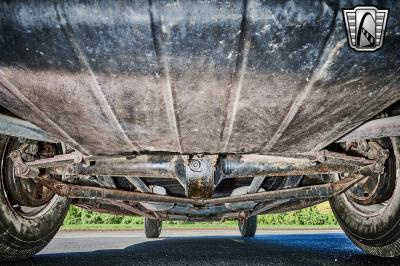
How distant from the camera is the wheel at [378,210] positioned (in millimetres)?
1918

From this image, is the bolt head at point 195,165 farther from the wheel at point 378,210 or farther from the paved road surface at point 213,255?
the wheel at point 378,210

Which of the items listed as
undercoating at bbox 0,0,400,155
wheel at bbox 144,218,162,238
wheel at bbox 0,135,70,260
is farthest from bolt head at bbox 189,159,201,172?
wheel at bbox 144,218,162,238

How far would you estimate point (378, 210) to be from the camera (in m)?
2.10

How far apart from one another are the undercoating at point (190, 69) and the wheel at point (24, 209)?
950mm

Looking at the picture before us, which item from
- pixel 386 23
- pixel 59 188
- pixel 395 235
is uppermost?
pixel 386 23

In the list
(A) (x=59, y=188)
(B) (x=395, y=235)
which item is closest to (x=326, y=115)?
(B) (x=395, y=235)

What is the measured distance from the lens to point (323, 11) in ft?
2.24

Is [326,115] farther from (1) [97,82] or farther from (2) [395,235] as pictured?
(2) [395,235]

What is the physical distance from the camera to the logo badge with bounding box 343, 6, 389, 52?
674mm

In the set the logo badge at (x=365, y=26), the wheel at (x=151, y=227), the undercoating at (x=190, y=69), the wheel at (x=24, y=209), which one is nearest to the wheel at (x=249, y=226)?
the wheel at (x=151, y=227)

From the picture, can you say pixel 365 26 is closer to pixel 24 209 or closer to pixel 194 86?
pixel 194 86

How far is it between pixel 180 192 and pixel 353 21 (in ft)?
7.52

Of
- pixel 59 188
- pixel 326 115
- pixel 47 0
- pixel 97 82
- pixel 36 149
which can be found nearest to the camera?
pixel 47 0

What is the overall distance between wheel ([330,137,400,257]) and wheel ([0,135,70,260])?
2133mm
